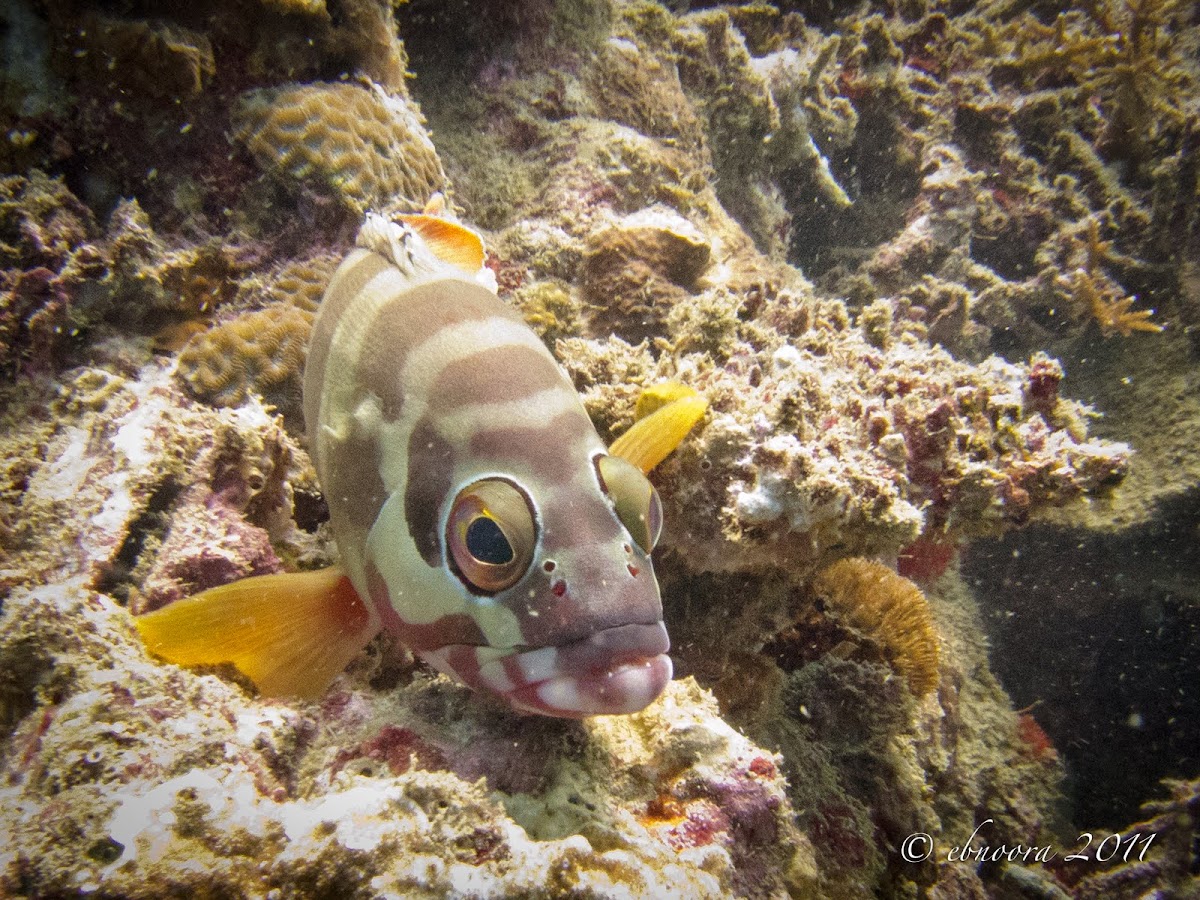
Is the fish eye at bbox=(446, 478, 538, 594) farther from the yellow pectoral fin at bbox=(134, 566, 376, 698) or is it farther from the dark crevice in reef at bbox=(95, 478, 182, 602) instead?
the dark crevice in reef at bbox=(95, 478, 182, 602)

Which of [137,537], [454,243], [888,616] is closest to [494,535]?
[454,243]

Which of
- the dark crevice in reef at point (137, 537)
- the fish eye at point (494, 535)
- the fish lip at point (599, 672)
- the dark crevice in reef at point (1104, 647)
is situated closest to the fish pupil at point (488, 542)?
the fish eye at point (494, 535)

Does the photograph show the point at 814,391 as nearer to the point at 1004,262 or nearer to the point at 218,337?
the point at 218,337

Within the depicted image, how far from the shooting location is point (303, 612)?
Answer: 2.35 m

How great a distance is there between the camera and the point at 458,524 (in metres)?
1.98

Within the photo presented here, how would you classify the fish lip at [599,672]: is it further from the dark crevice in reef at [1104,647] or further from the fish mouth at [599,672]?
the dark crevice in reef at [1104,647]

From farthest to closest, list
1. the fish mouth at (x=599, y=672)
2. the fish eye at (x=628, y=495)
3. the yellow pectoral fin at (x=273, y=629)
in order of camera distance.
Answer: the yellow pectoral fin at (x=273, y=629) < the fish eye at (x=628, y=495) < the fish mouth at (x=599, y=672)

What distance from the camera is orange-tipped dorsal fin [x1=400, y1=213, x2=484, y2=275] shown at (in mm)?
2953

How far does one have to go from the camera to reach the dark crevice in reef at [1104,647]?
25.4 feet

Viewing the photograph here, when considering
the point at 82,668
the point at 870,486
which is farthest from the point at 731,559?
the point at 82,668

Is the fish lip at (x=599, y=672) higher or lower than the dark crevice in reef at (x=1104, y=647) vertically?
higher

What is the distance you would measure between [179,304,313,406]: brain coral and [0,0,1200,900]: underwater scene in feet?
0.10

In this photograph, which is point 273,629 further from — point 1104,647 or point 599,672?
point 1104,647

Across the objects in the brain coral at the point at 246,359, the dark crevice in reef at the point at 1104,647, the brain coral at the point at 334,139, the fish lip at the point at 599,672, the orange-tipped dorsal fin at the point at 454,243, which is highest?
the brain coral at the point at 334,139
